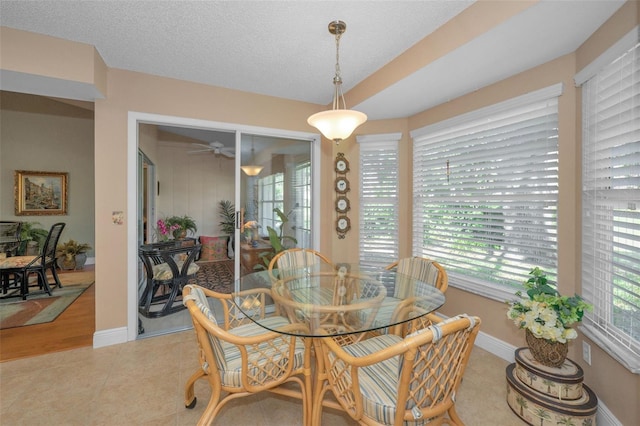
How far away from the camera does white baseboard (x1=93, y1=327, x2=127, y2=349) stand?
260 cm

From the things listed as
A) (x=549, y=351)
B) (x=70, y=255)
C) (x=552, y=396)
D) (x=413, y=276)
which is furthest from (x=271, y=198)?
(x=70, y=255)

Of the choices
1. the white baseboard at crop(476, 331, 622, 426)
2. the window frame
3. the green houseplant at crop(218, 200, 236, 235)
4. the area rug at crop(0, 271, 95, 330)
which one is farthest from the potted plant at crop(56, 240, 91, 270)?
the window frame

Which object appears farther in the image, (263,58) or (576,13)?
(263,58)

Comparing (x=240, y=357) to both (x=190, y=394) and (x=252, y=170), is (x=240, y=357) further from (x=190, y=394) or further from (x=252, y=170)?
(x=252, y=170)

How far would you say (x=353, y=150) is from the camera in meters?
3.59

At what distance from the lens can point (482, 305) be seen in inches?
104

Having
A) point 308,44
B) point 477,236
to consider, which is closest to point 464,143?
point 477,236

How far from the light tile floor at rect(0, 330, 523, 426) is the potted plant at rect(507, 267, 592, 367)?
47 cm

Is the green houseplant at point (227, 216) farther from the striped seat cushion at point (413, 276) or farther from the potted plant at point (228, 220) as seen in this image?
the striped seat cushion at point (413, 276)

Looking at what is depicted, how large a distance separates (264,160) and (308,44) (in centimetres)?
152

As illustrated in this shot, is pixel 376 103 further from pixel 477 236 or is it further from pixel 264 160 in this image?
pixel 477 236

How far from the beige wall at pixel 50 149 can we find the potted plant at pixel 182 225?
379cm

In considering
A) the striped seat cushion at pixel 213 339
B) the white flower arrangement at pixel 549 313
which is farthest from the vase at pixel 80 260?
the white flower arrangement at pixel 549 313

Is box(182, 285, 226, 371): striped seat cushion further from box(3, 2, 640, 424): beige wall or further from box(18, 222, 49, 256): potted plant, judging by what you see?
box(18, 222, 49, 256): potted plant
